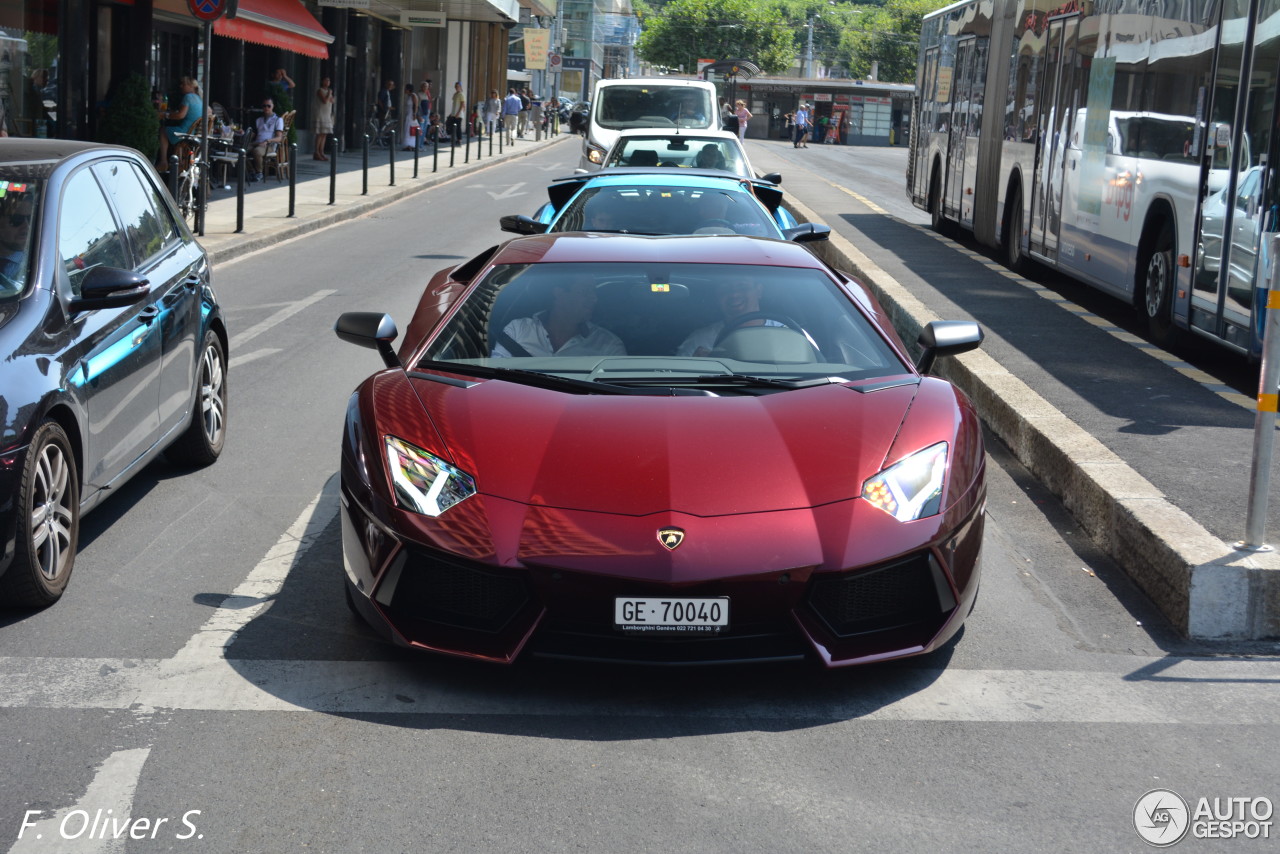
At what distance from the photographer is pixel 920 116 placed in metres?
24.5

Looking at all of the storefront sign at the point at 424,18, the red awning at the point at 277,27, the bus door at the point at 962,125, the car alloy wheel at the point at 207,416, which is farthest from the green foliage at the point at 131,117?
the storefront sign at the point at 424,18

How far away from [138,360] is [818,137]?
96.0 metres

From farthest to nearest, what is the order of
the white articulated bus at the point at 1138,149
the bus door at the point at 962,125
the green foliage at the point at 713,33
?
1. the green foliage at the point at 713,33
2. the bus door at the point at 962,125
3. the white articulated bus at the point at 1138,149

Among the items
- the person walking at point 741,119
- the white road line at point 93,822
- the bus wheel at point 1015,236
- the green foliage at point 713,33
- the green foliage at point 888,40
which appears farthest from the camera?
the green foliage at point 888,40

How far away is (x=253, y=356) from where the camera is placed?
10.6m

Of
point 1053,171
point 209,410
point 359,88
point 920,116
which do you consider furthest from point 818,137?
point 209,410

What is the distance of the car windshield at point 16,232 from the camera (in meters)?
5.64

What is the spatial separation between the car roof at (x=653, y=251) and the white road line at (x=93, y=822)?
9.13ft

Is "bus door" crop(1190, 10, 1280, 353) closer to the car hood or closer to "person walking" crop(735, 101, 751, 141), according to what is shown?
the car hood

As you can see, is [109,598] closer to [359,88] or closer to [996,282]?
[996,282]

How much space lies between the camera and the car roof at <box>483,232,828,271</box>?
19.6 ft

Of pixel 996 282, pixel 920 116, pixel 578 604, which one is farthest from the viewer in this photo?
pixel 920 116

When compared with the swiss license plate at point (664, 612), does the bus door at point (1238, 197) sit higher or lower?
higher

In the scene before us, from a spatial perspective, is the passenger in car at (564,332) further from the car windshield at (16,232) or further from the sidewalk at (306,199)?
the sidewalk at (306,199)
